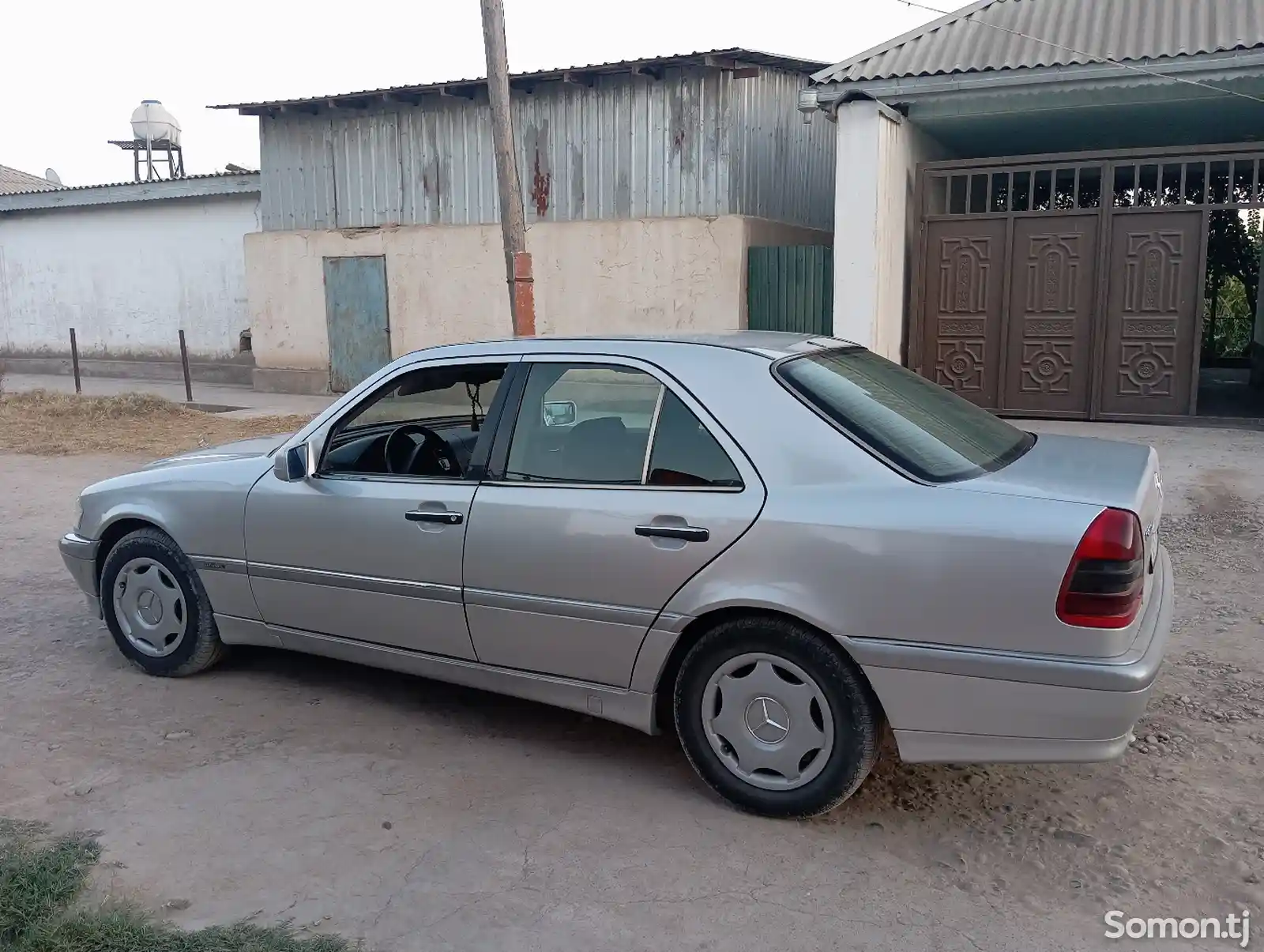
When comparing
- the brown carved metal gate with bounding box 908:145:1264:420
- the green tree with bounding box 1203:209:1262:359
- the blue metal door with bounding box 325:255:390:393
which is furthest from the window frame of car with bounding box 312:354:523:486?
the green tree with bounding box 1203:209:1262:359

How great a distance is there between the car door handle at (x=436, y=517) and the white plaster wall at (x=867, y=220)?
7397 millimetres

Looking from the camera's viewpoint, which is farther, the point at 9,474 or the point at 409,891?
the point at 9,474

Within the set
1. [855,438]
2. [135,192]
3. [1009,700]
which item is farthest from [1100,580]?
[135,192]

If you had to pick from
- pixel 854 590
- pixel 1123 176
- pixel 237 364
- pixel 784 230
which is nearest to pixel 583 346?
pixel 854 590

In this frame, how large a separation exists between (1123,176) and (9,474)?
47.5ft

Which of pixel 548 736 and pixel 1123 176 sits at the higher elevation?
pixel 1123 176

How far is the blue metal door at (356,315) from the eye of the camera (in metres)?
16.8

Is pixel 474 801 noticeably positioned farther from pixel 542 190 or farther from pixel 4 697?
pixel 542 190

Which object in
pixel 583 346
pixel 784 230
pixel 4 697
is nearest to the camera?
pixel 583 346

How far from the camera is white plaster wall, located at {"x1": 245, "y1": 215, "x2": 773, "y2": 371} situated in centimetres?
1391

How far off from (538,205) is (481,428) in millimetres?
11831

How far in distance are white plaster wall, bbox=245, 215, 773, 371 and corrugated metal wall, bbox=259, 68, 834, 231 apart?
271 millimetres

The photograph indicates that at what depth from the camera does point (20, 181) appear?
101 ft

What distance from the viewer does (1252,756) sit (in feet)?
12.3
